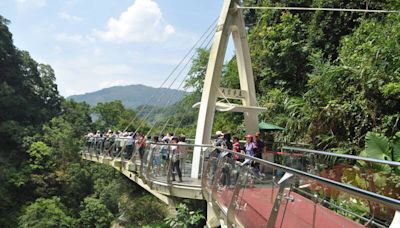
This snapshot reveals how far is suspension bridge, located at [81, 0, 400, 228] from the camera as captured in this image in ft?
8.48

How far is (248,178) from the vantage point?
14.2 feet

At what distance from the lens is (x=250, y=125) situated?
1288 cm

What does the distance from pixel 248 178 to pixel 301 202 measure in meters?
1.44

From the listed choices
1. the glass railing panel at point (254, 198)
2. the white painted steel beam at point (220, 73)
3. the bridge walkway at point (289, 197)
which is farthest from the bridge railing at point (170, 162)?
the glass railing panel at point (254, 198)

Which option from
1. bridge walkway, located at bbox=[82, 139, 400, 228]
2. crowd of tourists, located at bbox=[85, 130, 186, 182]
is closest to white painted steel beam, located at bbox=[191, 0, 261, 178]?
crowd of tourists, located at bbox=[85, 130, 186, 182]

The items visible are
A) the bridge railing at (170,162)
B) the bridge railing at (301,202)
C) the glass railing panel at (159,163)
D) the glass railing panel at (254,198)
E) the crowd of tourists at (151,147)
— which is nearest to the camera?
the bridge railing at (301,202)

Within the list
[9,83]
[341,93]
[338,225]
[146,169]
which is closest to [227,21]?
[341,93]

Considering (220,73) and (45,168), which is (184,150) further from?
(45,168)

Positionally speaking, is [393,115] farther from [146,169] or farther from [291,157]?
[146,169]

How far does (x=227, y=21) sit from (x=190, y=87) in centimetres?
1510

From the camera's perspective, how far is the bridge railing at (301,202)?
220 cm

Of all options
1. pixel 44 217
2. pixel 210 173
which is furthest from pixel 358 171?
pixel 44 217

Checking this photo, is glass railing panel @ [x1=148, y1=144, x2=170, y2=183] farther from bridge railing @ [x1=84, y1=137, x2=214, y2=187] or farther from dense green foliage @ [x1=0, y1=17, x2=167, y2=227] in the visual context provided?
dense green foliage @ [x1=0, y1=17, x2=167, y2=227]

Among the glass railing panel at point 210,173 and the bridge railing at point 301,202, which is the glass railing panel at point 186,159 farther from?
the bridge railing at point 301,202
